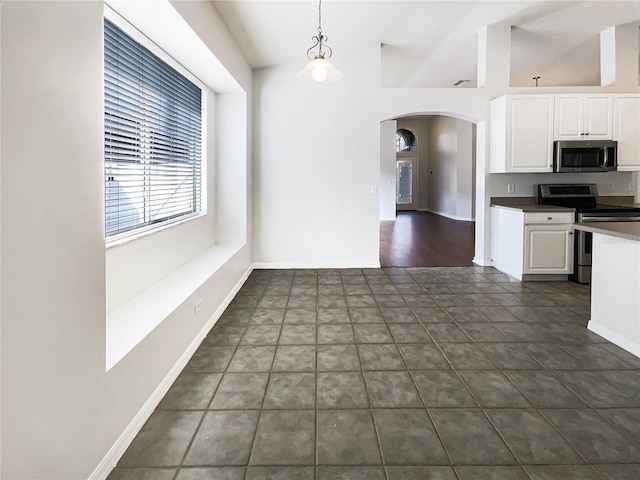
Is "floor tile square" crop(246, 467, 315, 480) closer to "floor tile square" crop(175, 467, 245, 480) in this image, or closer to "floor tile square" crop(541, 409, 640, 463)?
"floor tile square" crop(175, 467, 245, 480)

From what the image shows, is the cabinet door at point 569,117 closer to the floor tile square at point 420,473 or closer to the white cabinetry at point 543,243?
the white cabinetry at point 543,243

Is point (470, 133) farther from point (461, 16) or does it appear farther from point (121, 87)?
point (121, 87)

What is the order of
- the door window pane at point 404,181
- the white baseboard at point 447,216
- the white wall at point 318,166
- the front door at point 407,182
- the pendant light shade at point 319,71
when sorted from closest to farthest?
1. the pendant light shade at point 319,71
2. the white wall at point 318,166
3. the white baseboard at point 447,216
4. the front door at point 407,182
5. the door window pane at point 404,181

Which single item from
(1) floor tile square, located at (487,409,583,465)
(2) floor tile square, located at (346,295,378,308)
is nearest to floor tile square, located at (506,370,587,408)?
(1) floor tile square, located at (487,409,583,465)

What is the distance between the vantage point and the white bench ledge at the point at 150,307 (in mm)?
1905

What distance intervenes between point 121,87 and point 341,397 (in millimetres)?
2329

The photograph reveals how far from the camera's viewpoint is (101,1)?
158 centimetres

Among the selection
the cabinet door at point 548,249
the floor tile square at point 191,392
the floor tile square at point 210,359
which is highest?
the cabinet door at point 548,249

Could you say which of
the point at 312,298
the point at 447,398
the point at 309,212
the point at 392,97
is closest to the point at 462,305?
the point at 312,298

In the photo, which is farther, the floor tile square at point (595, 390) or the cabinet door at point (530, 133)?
the cabinet door at point (530, 133)

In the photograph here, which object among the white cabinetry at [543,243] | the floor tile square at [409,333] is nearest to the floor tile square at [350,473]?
the floor tile square at [409,333]

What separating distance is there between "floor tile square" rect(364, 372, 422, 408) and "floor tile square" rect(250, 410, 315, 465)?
39 cm

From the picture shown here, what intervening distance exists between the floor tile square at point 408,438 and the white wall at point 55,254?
3.84 ft

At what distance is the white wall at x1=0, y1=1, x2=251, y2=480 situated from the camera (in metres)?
1.11
